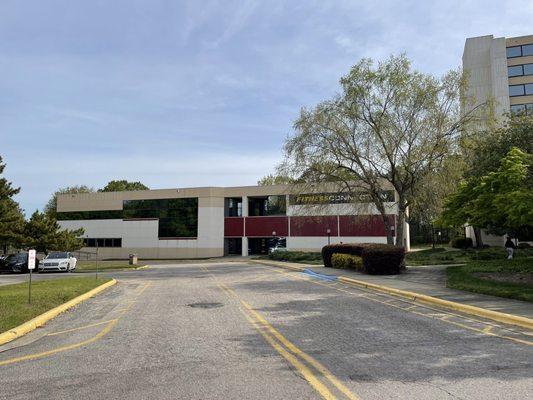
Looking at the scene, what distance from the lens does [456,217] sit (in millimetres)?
18719

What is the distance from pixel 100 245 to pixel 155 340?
195 feet

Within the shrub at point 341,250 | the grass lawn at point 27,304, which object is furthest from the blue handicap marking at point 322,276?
the grass lawn at point 27,304

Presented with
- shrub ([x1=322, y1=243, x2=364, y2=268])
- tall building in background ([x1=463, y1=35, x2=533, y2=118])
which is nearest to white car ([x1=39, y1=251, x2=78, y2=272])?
shrub ([x1=322, y1=243, x2=364, y2=268])

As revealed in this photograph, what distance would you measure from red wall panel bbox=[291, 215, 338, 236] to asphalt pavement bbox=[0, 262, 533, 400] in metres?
39.9

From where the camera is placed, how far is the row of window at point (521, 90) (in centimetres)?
5997

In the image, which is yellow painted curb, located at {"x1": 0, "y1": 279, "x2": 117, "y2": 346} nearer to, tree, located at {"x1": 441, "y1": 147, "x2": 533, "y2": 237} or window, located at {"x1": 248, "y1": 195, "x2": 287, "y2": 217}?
tree, located at {"x1": 441, "y1": 147, "x2": 533, "y2": 237}

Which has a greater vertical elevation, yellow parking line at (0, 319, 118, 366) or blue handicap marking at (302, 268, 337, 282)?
yellow parking line at (0, 319, 118, 366)

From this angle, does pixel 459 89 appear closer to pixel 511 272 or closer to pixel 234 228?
pixel 511 272

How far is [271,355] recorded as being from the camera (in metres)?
6.95

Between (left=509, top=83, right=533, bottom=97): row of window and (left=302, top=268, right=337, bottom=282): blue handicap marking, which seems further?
(left=509, top=83, right=533, bottom=97): row of window

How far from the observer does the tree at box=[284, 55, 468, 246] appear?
85.5 feet

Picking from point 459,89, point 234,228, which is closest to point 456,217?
point 459,89

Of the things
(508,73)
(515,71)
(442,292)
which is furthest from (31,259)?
(515,71)

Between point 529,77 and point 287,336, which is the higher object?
point 529,77
